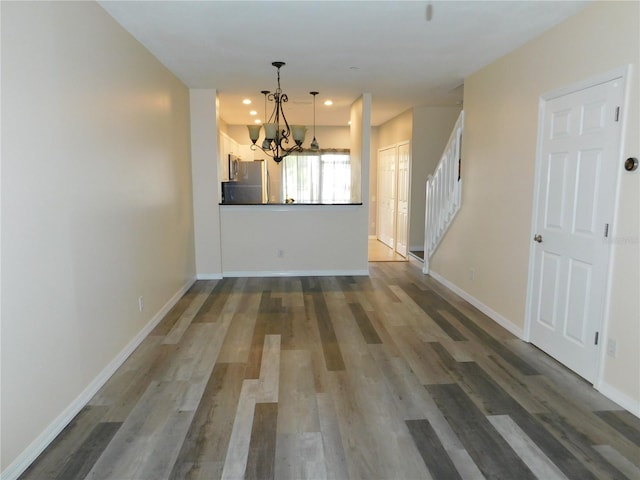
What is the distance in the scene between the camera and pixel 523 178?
3568 millimetres

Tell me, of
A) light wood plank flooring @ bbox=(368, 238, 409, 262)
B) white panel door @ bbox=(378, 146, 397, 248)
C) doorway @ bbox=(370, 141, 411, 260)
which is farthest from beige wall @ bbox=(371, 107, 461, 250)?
white panel door @ bbox=(378, 146, 397, 248)

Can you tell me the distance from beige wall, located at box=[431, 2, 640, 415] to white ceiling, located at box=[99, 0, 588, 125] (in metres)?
0.22

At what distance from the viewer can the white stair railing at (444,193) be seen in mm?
4992

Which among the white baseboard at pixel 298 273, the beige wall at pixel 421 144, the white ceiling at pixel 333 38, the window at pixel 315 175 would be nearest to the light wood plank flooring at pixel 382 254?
the beige wall at pixel 421 144

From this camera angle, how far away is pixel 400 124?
24.7 ft

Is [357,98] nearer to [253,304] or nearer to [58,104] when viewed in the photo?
[253,304]

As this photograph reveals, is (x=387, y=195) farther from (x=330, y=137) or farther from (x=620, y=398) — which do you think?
(x=620, y=398)

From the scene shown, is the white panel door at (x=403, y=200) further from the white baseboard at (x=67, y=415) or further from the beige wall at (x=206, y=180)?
the white baseboard at (x=67, y=415)

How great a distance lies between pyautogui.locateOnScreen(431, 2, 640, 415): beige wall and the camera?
2.44 meters

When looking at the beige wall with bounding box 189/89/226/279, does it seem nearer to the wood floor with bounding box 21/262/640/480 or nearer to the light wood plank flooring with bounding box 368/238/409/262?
the wood floor with bounding box 21/262/640/480

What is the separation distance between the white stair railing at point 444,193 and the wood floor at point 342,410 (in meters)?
1.73

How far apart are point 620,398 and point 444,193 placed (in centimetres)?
337

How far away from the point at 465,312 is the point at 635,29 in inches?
110

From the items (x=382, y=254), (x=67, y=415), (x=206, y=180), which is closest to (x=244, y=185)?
(x=206, y=180)
